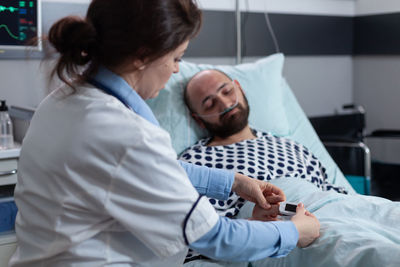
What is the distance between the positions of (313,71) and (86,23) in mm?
2734

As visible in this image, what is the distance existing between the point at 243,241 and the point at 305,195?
0.69 m

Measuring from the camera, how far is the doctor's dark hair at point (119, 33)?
102 cm

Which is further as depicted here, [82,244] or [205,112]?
[205,112]

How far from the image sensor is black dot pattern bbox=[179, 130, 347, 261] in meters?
1.99

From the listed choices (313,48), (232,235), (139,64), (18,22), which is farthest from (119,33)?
(313,48)

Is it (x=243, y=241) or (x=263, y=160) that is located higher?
(x=243, y=241)

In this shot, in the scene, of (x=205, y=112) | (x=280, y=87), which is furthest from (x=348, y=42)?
(x=205, y=112)

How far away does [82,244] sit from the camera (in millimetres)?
1048

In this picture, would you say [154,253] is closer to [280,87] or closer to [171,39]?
[171,39]

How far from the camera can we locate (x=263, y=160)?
2.05m

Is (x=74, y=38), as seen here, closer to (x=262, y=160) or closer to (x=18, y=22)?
(x=262, y=160)

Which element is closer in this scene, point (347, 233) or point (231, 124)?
point (347, 233)

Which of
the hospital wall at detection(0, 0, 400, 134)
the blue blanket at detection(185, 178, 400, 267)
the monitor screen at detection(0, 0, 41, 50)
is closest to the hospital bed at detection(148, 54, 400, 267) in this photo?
the blue blanket at detection(185, 178, 400, 267)

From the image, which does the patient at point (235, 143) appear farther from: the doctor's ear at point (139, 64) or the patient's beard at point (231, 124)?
the doctor's ear at point (139, 64)
